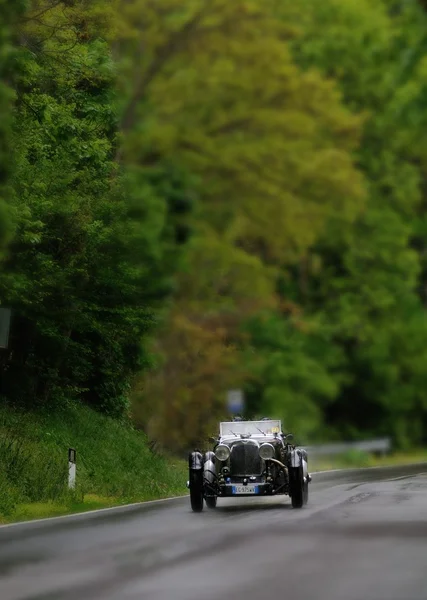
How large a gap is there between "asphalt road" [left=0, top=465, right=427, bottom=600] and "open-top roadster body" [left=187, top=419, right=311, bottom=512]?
377 mm

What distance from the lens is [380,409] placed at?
215ft

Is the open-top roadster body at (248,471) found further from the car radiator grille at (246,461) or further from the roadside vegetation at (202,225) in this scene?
the roadside vegetation at (202,225)

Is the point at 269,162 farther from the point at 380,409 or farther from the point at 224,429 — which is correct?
the point at 224,429

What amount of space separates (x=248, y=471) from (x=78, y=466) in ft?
21.1

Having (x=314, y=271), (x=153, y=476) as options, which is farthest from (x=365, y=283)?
(x=153, y=476)

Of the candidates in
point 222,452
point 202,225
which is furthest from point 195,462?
point 202,225

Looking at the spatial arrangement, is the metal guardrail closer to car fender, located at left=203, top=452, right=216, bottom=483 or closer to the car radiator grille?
the car radiator grille

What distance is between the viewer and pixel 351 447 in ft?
188

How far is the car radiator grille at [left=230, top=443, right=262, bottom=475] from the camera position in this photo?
26516mm

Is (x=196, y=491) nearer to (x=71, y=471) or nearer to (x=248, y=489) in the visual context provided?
(x=248, y=489)

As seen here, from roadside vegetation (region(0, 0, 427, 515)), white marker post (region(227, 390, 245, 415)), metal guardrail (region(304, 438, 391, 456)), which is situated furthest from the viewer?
metal guardrail (region(304, 438, 391, 456))

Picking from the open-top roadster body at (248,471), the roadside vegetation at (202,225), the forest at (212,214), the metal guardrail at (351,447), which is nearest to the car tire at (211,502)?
the open-top roadster body at (248,471)

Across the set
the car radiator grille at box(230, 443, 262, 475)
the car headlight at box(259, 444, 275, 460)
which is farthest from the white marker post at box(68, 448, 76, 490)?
the car headlight at box(259, 444, 275, 460)

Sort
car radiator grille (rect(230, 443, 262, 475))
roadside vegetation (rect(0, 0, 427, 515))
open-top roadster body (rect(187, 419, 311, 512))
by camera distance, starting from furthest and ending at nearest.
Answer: roadside vegetation (rect(0, 0, 427, 515)) → car radiator grille (rect(230, 443, 262, 475)) → open-top roadster body (rect(187, 419, 311, 512))
